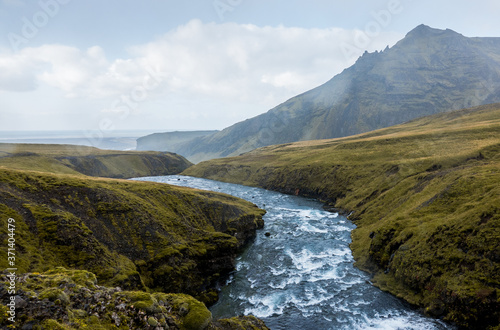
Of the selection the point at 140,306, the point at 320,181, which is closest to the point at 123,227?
the point at 140,306

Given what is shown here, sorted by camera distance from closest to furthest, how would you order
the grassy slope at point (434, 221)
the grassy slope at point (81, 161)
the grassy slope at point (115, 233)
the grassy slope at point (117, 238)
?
1. the grassy slope at point (117, 238)
2. the grassy slope at point (434, 221)
3. the grassy slope at point (115, 233)
4. the grassy slope at point (81, 161)

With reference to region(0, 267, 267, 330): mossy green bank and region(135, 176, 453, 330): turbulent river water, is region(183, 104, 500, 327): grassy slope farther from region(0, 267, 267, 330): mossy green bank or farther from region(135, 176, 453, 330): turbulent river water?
region(0, 267, 267, 330): mossy green bank

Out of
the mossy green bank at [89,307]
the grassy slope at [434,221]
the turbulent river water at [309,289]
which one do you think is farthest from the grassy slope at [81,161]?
the grassy slope at [434,221]

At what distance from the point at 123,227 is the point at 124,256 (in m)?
5.71

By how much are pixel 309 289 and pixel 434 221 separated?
21.9 meters

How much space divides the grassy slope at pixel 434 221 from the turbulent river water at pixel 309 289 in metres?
2.85

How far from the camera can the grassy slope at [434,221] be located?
1073 inches

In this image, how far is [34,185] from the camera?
3734 cm

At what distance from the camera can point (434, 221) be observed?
3806 cm

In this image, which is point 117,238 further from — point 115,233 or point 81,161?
point 81,161

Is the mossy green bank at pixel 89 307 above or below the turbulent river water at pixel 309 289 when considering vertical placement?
above

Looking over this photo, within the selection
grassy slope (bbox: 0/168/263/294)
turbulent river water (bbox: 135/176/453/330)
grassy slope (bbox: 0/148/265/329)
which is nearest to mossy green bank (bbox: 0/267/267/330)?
grassy slope (bbox: 0/148/265/329)

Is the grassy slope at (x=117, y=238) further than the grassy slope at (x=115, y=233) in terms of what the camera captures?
No

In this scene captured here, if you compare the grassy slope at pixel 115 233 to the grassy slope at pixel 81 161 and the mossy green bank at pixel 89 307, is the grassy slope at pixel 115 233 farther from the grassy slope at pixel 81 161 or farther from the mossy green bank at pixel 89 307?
the grassy slope at pixel 81 161
